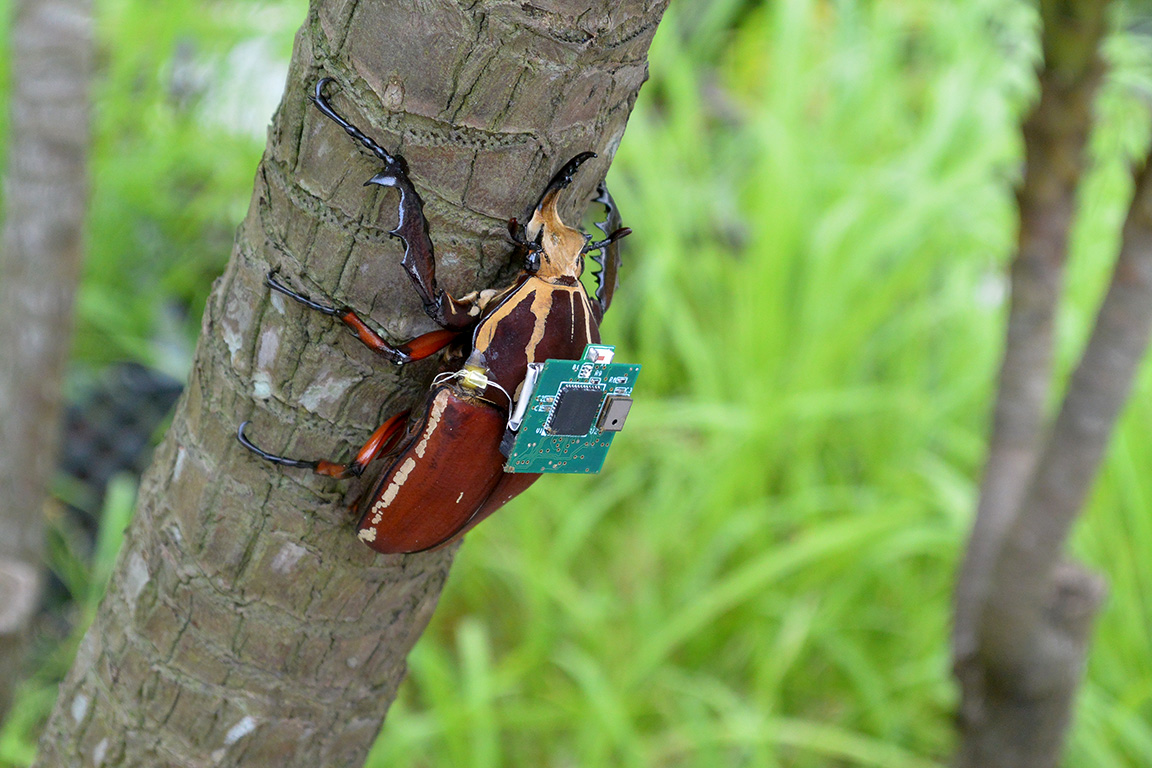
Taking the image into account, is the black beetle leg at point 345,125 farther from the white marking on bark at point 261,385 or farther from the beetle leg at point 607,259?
the beetle leg at point 607,259

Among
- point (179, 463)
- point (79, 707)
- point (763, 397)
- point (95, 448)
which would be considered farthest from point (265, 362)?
point (95, 448)

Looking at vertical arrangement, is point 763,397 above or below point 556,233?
above

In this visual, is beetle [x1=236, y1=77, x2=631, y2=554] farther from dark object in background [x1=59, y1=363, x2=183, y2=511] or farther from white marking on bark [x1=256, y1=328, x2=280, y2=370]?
dark object in background [x1=59, y1=363, x2=183, y2=511]

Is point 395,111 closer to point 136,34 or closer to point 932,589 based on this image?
point 932,589

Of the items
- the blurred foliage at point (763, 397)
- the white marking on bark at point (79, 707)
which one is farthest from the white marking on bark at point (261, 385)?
the blurred foliage at point (763, 397)

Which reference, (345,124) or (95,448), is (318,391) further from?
(95,448)

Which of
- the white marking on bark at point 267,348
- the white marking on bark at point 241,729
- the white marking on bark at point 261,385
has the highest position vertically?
the white marking on bark at point 267,348
